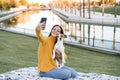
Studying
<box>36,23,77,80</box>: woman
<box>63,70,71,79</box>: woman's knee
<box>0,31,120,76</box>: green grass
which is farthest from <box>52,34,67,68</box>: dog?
<box>0,31,120,76</box>: green grass

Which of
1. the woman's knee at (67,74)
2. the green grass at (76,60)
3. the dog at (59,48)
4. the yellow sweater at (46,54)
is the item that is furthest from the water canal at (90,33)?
the yellow sweater at (46,54)

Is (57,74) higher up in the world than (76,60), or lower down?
higher up

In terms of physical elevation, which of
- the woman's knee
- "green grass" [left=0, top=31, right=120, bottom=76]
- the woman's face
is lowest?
"green grass" [left=0, top=31, right=120, bottom=76]

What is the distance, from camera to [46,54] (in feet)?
25.1

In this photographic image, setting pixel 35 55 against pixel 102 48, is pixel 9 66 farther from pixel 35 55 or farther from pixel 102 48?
pixel 102 48

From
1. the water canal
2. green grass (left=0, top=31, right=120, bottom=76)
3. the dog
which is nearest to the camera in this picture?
the dog

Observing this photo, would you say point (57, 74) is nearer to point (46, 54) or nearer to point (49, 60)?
point (49, 60)

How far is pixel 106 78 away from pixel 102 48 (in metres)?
9.31

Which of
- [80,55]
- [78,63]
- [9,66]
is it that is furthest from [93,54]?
[9,66]

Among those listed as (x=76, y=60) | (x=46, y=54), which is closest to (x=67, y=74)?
(x=46, y=54)

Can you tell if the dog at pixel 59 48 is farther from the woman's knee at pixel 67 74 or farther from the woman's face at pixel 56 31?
the woman's knee at pixel 67 74

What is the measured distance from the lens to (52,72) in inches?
300

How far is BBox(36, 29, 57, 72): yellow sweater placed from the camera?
7.62 meters

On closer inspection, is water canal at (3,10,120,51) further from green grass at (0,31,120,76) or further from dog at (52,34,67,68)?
dog at (52,34,67,68)
